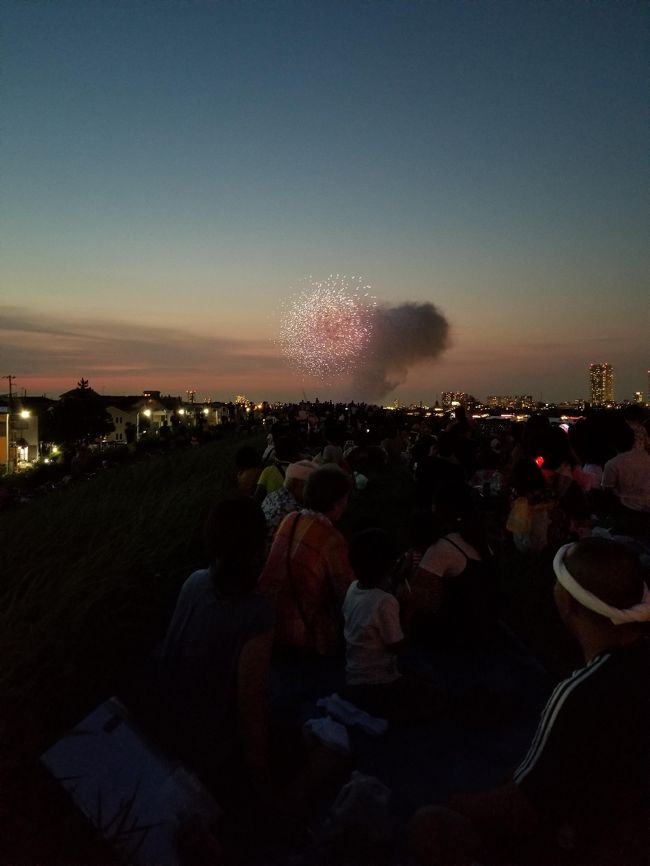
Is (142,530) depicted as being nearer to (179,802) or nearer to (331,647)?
(331,647)

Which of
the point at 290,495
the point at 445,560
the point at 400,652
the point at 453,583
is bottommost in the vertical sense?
the point at 400,652

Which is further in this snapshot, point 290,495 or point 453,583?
point 290,495

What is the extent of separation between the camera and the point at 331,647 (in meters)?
4.77

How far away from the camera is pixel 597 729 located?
195cm

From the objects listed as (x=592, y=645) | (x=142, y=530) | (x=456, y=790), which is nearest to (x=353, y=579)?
(x=456, y=790)

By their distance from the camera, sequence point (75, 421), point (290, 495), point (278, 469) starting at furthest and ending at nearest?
1. point (75, 421)
2. point (278, 469)
3. point (290, 495)

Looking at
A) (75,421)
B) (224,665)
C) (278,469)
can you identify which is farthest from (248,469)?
(75,421)

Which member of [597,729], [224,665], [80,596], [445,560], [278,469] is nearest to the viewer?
[597,729]

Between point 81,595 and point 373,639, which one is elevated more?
point 81,595

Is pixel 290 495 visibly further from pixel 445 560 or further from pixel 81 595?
pixel 81 595

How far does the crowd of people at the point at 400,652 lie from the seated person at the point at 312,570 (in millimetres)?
11

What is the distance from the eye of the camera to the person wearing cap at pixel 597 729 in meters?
1.95

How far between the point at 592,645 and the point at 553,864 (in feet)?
2.43

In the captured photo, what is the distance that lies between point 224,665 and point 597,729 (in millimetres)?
1482
